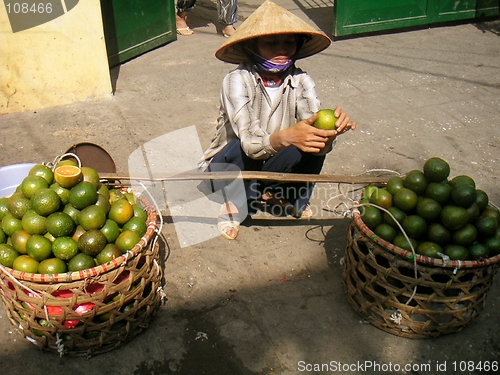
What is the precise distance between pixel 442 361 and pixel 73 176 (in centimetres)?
199

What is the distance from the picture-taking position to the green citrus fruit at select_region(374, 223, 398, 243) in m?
2.25

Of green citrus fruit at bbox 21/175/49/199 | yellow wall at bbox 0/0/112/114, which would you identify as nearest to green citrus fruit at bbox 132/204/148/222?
green citrus fruit at bbox 21/175/49/199

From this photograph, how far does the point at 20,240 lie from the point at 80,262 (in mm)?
313

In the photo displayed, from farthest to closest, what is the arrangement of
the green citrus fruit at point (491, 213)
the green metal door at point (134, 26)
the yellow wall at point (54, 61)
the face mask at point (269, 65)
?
the green metal door at point (134, 26)
the yellow wall at point (54, 61)
the face mask at point (269, 65)
the green citrus fruit at point (491, 213)

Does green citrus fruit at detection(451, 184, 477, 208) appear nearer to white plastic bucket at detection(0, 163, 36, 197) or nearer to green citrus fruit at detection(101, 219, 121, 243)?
green citrus fruit at detection(101, 219, 121, 243)

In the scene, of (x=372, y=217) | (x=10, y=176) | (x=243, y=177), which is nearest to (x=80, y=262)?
(x=243, y=177)

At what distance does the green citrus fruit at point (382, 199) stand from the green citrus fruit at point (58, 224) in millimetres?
1472

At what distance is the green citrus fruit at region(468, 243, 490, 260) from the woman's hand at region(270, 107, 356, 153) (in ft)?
2.80

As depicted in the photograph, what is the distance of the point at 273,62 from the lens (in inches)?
109

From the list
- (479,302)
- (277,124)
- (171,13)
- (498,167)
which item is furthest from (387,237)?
(171,13)

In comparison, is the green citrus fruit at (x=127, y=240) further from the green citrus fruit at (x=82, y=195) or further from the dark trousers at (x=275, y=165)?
the dark trousers at (x=275, y=165)

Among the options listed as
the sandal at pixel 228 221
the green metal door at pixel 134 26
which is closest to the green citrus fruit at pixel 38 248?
the sandal at pixel 228 221

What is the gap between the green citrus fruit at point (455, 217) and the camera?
2.19m

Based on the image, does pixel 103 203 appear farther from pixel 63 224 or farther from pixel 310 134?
pixel 310 134
